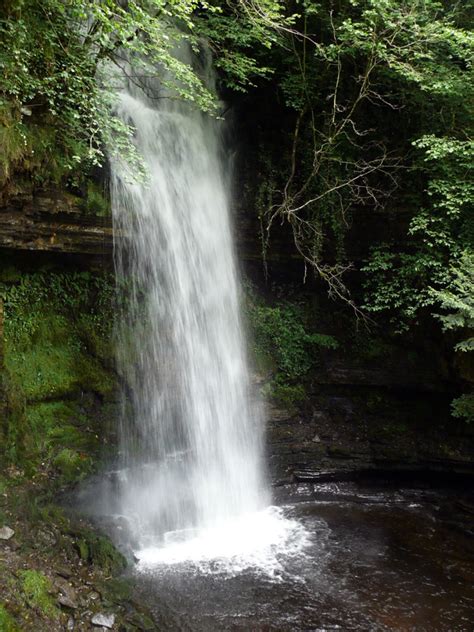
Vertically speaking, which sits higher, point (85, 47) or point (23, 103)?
point (85, 47)

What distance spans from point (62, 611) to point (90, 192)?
5.56m

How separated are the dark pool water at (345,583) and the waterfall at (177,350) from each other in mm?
1316

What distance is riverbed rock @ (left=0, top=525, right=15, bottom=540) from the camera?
5.18 m

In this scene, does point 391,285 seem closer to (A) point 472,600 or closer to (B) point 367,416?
(B) point 367,416

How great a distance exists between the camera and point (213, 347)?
8.88m

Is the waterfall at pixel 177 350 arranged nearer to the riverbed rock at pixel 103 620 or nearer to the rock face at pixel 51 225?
the rock face at pixel 51 225

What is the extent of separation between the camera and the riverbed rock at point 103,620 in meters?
4.69

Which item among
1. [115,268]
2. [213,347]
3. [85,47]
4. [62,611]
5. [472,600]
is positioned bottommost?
[472,600]

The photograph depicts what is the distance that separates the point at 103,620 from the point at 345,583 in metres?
3.16

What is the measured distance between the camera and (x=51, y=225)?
6.98m

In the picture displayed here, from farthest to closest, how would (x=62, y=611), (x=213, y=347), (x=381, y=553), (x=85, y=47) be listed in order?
(x=213, y=347)
(x=381, y=553)
(x=85, y=47)
(x=62, y=611)

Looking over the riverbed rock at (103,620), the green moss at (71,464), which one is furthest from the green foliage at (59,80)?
the riverbed rock at (103,620)

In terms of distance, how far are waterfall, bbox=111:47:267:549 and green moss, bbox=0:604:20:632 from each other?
9.09ft

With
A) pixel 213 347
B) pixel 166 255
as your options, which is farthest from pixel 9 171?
pixel 213 347
